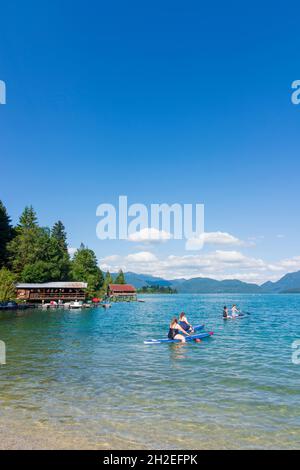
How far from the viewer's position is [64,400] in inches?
535

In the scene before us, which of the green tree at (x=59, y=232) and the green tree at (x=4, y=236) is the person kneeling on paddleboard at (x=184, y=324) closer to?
the green tree at (x=4, y=236)

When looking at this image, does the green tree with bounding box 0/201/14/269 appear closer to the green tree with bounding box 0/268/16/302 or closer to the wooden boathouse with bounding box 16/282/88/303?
the wooden boathouse with bounding box 16/282/88/303

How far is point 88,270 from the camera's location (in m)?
107

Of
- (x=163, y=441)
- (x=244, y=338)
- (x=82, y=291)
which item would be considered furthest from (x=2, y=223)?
(x=163, y=441)

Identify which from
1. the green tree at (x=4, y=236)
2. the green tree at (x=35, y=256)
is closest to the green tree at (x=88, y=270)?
the green tree at (x=35, y=256)

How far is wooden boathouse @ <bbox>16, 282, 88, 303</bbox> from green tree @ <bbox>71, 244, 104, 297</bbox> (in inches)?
603

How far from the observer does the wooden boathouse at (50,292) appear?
81.8m

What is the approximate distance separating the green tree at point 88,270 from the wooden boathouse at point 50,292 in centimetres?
1531

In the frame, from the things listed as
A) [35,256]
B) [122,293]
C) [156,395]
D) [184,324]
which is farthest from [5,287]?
[122,293]

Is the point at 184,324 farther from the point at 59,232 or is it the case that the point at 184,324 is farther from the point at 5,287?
the point at 59,232

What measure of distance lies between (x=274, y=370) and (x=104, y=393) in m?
9.76

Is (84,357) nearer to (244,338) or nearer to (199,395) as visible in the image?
(199,395)

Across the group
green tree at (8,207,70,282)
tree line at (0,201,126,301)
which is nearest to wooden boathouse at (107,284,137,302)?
tree line at (0,201,126,301)

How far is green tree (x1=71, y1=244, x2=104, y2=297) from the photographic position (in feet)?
342
